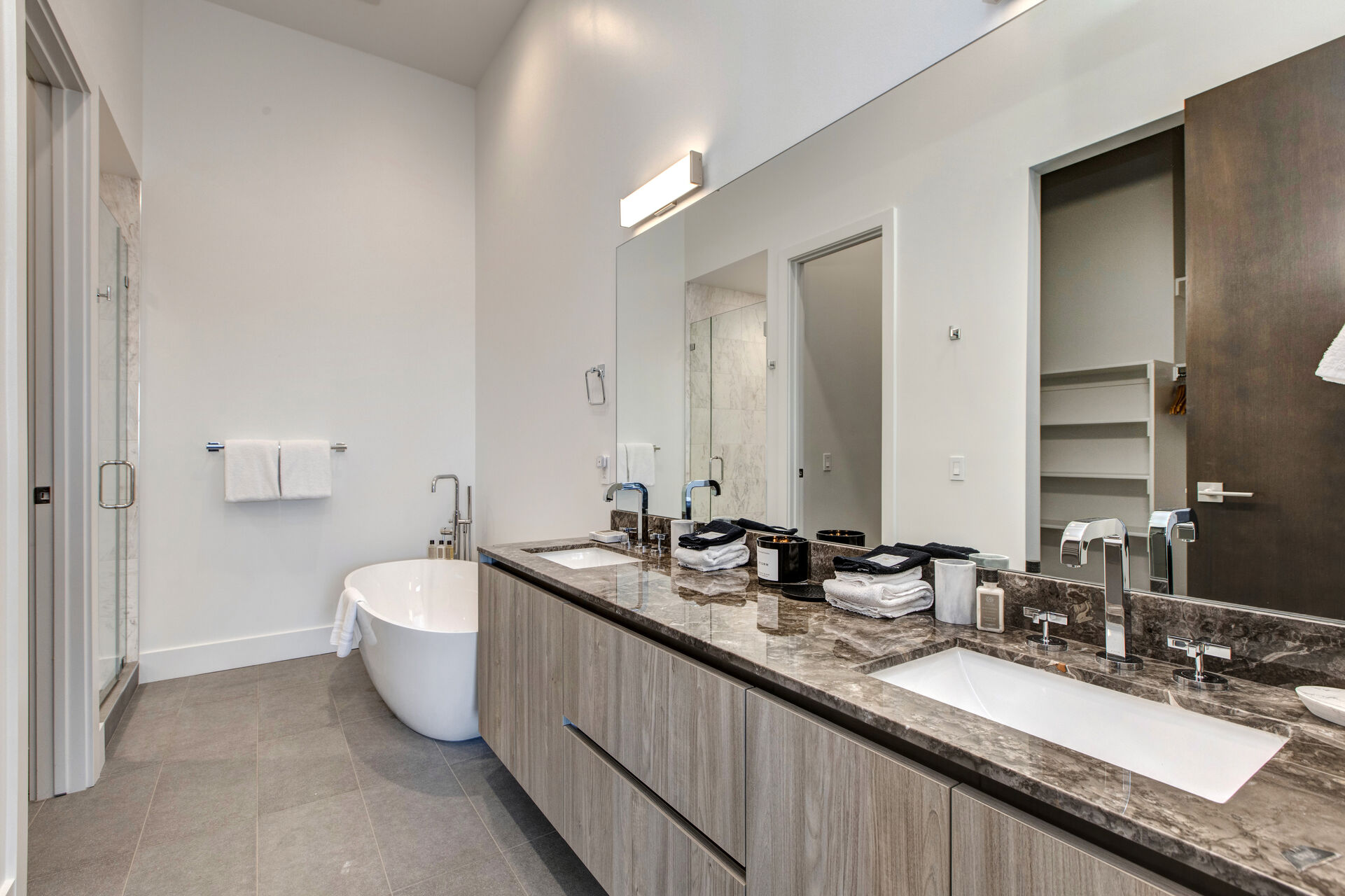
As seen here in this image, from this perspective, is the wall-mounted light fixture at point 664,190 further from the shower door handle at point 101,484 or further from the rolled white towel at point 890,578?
the shower door handle at point 101,484

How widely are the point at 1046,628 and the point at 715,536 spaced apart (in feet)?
2.92

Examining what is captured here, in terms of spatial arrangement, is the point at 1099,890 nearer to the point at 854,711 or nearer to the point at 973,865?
the point at 973,865

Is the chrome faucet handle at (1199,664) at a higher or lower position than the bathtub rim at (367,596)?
higher

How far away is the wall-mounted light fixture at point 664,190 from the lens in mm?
2006

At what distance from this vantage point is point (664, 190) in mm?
2137

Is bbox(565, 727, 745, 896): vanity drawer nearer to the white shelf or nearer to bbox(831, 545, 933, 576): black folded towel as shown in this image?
bbox(831, 545, 933, 576): black folded towel

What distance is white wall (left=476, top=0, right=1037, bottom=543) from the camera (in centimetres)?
158

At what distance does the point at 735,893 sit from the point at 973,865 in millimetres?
477

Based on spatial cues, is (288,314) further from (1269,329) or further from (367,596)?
(1269,329)

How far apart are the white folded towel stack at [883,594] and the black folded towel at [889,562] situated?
0.04 feet

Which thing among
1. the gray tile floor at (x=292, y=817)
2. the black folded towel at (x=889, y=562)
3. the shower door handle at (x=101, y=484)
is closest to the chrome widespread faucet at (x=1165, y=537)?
the black folded towel at (x=889, y=562)

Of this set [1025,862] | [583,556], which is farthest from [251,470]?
[1025,862]

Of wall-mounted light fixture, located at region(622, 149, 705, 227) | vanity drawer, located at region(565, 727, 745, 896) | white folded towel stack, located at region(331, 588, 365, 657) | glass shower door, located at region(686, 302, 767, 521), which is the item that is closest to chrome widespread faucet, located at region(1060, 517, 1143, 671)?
vanity drawer, located at region(565, 727, 745, 896)

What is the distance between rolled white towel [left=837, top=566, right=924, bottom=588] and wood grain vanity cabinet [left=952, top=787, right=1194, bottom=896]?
22.3 inches
